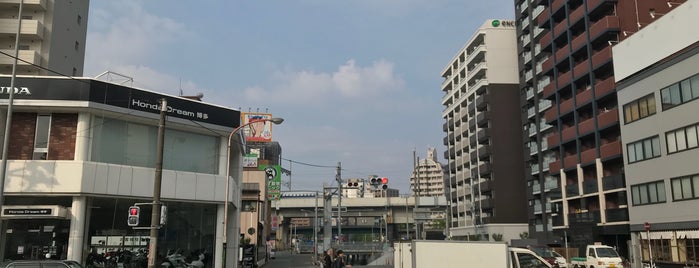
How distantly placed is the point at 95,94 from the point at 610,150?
147 feet

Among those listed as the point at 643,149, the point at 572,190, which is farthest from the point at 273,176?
the point at 643,149

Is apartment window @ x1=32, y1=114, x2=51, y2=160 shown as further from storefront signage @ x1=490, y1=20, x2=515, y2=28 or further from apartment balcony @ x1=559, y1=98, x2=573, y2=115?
storefront signage @ x1=490, y1=20, x2=515, y2=28

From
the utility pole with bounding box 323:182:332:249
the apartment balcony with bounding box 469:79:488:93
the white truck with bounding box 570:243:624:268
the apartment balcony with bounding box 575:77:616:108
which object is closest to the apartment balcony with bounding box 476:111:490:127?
the apartment balcony with bounding box 469:79:488:93

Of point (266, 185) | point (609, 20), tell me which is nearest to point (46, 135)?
point (266, 185)

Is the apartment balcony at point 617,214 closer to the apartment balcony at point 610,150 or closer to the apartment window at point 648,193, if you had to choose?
the apartment balcony at point 610,150

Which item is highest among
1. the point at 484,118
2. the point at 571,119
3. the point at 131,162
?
the point at 484,118

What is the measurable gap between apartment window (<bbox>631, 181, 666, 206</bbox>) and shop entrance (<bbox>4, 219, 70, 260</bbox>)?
37.4 metres

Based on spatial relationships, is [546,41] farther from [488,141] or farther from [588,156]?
[488,141]

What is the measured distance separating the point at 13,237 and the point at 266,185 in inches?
1760

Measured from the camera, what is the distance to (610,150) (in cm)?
4972

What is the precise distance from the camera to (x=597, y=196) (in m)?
52.6

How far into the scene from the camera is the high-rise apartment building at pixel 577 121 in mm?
50500

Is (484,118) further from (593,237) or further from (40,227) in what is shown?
(40,227)

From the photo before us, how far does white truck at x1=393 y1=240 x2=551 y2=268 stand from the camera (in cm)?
1611
